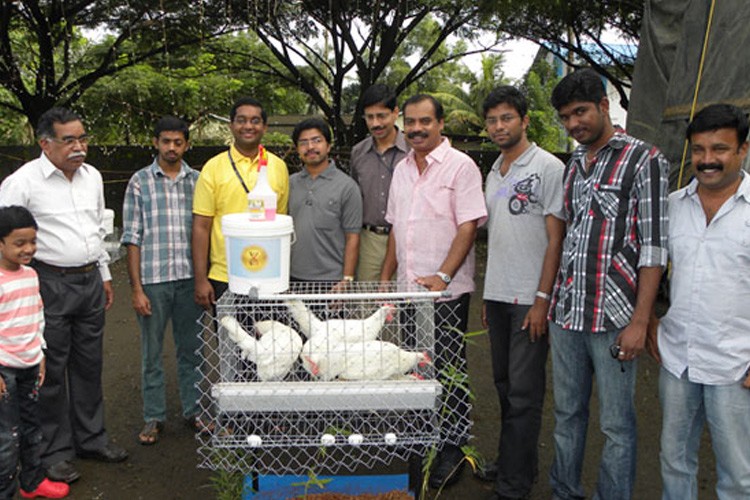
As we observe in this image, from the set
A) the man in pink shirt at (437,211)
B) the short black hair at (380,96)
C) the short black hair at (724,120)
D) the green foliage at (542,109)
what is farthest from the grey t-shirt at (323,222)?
the green foliage at (542,109)

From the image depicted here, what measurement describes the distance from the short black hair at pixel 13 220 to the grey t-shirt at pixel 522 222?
2.25 metres

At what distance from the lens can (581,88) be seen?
2.68 meters

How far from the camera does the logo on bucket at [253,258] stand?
2.45 meters

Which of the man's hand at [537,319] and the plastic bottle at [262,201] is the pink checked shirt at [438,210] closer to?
the man's hand at [537,319]

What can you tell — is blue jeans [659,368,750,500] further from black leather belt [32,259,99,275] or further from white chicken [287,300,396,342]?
black leather belt [32,259,99,275]

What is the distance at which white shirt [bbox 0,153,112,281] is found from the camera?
337cm

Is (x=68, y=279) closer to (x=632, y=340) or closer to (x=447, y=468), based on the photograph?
(x=447, y=468)

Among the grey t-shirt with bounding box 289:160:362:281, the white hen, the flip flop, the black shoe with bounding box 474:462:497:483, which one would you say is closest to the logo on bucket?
the white hen

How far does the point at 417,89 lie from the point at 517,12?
12820 mm

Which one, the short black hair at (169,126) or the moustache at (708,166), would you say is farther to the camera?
the short black hair at (169,126)

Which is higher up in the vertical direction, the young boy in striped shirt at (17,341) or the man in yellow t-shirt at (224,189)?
the man in yellow t-shirt at (224,189)

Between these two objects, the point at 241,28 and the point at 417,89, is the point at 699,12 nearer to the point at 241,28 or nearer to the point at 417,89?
the point at 241,28

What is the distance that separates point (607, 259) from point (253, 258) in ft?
4.77

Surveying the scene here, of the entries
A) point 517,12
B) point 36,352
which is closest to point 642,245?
point 36,352
